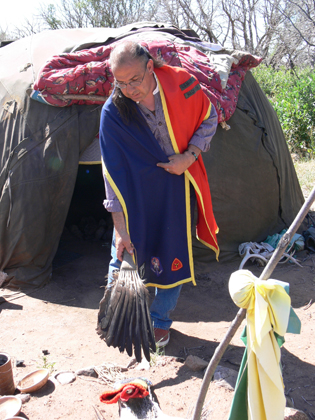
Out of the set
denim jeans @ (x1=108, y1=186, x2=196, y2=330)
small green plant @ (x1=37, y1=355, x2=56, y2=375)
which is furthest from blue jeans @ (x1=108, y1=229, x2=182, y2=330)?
small green plant @ (x1=37, y1=355, x2=56, y2=375)

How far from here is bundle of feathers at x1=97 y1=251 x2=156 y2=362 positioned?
205 cm

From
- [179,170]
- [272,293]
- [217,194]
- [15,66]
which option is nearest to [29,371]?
[179,170]

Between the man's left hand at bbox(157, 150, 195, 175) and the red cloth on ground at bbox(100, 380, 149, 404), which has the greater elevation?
the man's left hand at bbox(157, 150, 195, 175)

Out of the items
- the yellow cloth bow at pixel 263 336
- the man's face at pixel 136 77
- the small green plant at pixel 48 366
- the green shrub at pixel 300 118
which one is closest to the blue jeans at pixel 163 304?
the small green plant at pixel 48 366

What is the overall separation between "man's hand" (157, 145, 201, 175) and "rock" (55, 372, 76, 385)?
1.36 metres

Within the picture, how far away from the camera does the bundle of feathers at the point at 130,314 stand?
6.72 ft

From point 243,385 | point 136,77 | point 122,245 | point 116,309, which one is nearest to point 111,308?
point 116,309

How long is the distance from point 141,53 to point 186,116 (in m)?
0.43

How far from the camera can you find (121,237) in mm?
2268

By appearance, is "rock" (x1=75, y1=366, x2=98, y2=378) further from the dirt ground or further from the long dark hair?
the long dark hair

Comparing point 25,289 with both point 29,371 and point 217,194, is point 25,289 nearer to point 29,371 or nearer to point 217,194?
point 29,371

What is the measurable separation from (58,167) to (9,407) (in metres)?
2.20

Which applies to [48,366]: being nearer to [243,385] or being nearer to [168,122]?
[243,385]

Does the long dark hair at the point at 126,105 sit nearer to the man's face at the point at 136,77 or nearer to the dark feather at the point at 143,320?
the man's face at the point at 136,77
